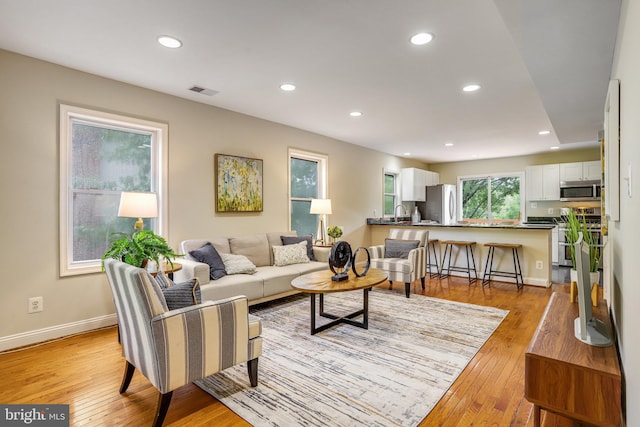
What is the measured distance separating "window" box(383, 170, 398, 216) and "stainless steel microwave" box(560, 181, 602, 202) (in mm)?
3425

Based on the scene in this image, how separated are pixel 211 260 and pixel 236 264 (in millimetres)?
313

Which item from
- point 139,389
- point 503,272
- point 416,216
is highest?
point 416,216

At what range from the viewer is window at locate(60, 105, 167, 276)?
10.4ft

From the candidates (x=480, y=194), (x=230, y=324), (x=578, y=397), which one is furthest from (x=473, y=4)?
(x=480, y=194)

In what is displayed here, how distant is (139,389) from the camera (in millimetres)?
2240

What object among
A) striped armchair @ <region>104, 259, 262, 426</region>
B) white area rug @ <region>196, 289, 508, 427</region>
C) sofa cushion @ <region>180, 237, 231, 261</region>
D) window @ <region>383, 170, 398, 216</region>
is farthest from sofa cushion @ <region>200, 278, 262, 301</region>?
window @ <region>383, 170, 398, 216</region>

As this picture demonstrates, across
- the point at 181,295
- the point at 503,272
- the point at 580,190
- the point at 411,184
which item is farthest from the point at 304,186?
the point at 580,190

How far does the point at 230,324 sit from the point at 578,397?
1.83 m

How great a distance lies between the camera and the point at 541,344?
5.77 ft

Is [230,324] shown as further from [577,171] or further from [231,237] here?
[577,171]

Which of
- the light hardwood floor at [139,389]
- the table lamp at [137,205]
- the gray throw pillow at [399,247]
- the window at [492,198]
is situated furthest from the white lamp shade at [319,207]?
the window at [492,198]

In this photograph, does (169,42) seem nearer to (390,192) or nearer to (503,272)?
(503,272)

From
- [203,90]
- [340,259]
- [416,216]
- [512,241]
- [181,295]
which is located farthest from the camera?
[416,216]

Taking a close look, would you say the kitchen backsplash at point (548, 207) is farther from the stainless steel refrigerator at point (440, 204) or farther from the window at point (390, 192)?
the window at point (390, 192)
